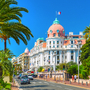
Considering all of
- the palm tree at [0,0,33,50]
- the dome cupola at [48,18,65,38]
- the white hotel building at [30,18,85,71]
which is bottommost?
the palm tree at [0,0,33,50]

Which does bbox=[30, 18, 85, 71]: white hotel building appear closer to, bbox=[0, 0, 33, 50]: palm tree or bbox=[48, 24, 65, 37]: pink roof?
bbox=[48, 24, 65, 37]: pink roof

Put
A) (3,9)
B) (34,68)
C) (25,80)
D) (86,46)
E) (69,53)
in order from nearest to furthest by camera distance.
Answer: (3,9)
(25,80)
(86,46)
(69,53)
(34,68)

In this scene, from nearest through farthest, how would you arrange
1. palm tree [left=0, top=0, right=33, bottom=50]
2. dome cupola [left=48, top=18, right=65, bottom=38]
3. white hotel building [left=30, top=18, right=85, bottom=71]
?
palm tree [left=0, top=0, right=33, bottom=50] → white hotel building [left=30, top=18, right=85, bottom=71] → dome cupola [left=48, top=18, right=65, bottom=38]

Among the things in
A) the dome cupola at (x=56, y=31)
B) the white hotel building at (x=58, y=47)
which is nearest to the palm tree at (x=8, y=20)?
the white hotel building at (x=58, y=47)

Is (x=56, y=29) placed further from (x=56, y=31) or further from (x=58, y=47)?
(x=58, y=47)

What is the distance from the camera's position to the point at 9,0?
16.9 metres

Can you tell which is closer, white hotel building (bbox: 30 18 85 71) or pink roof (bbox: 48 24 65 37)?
white hotel building (bbox: 30 18 85 71)

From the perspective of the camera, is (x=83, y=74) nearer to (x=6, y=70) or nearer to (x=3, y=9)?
(x=6, y=70)

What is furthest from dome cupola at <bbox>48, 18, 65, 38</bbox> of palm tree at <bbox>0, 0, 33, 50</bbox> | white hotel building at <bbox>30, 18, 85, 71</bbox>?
palm tree at <bbox>0, 0, 33, 50</bbox>

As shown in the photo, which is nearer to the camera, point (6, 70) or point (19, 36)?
point (19, 36)

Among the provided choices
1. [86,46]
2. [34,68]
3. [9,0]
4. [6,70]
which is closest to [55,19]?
[34,68]

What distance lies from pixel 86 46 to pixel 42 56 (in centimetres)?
5632

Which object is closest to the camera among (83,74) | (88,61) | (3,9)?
(3,9)

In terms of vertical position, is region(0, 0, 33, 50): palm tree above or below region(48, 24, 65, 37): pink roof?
below
